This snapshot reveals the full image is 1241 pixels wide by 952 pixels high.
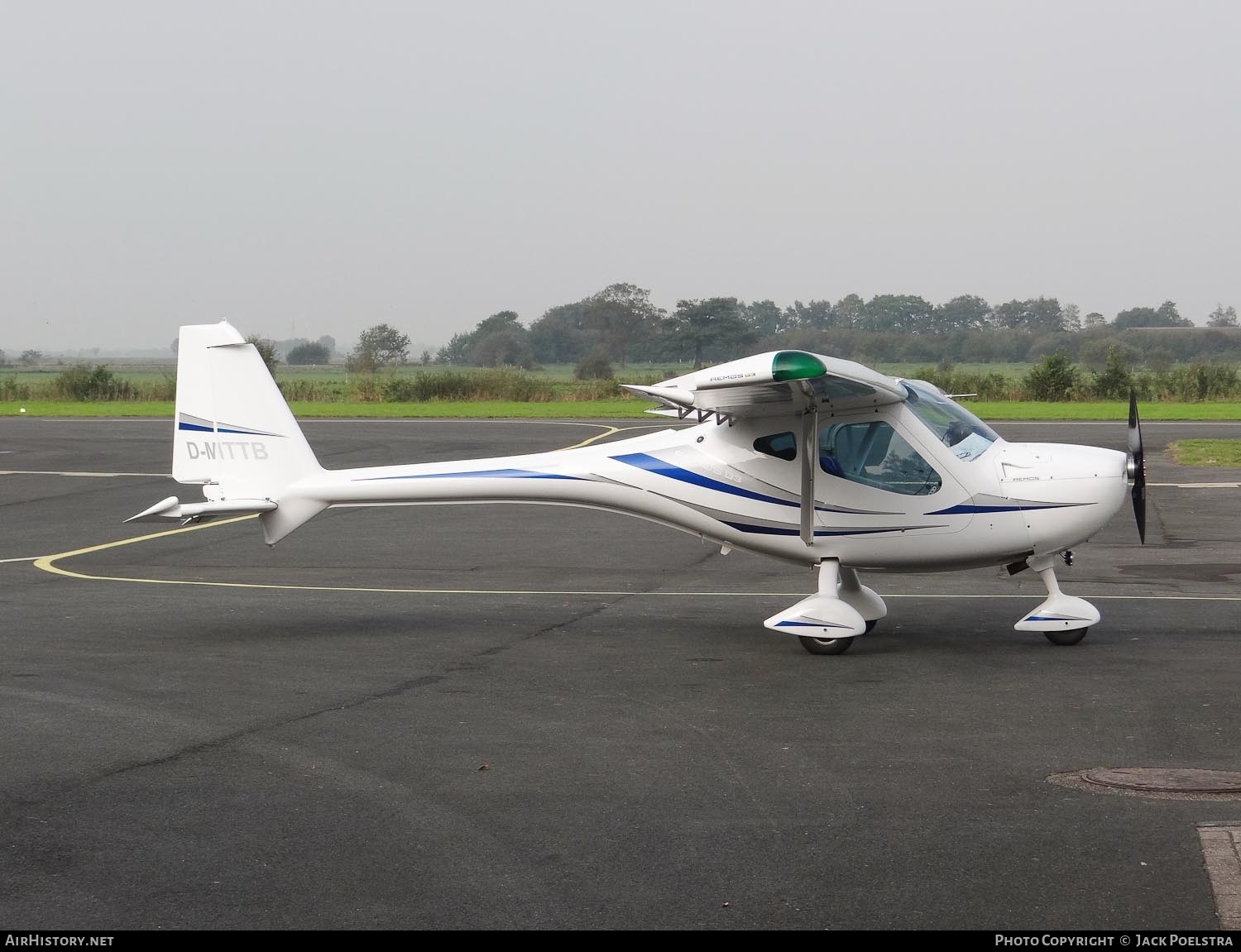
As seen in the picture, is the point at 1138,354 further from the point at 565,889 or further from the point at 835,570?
the point at 565,889

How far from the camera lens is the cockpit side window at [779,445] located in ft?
37.8

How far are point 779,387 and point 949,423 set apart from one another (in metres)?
1.80

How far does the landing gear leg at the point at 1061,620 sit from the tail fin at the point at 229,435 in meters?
6.39

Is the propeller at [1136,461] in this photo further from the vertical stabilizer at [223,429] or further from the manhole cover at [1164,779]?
the vertical stabilizer at [223,429]

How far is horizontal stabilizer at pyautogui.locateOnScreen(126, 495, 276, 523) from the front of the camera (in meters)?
11.9

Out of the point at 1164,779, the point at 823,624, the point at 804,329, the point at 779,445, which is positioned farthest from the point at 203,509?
the point at 804,329

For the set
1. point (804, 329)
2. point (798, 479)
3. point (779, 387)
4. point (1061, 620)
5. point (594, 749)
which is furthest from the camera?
point (804, 329)

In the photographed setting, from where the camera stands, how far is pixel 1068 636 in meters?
11.2

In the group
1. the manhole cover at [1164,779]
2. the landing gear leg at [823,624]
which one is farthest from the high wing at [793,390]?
the manhole cover at [1164,779]

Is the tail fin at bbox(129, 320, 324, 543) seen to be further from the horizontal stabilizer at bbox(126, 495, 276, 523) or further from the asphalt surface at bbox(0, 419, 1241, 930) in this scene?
the asphalt surface at bbox(0, 419, 1241, 930)

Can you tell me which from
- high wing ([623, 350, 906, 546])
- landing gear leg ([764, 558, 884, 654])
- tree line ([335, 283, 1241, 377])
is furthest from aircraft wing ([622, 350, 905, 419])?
tree line ([335, 283, 1241, 377])

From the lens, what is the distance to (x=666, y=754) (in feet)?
26.5

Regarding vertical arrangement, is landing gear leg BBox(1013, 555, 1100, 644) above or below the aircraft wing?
below

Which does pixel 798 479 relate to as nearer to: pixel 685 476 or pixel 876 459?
pixel 876 459
